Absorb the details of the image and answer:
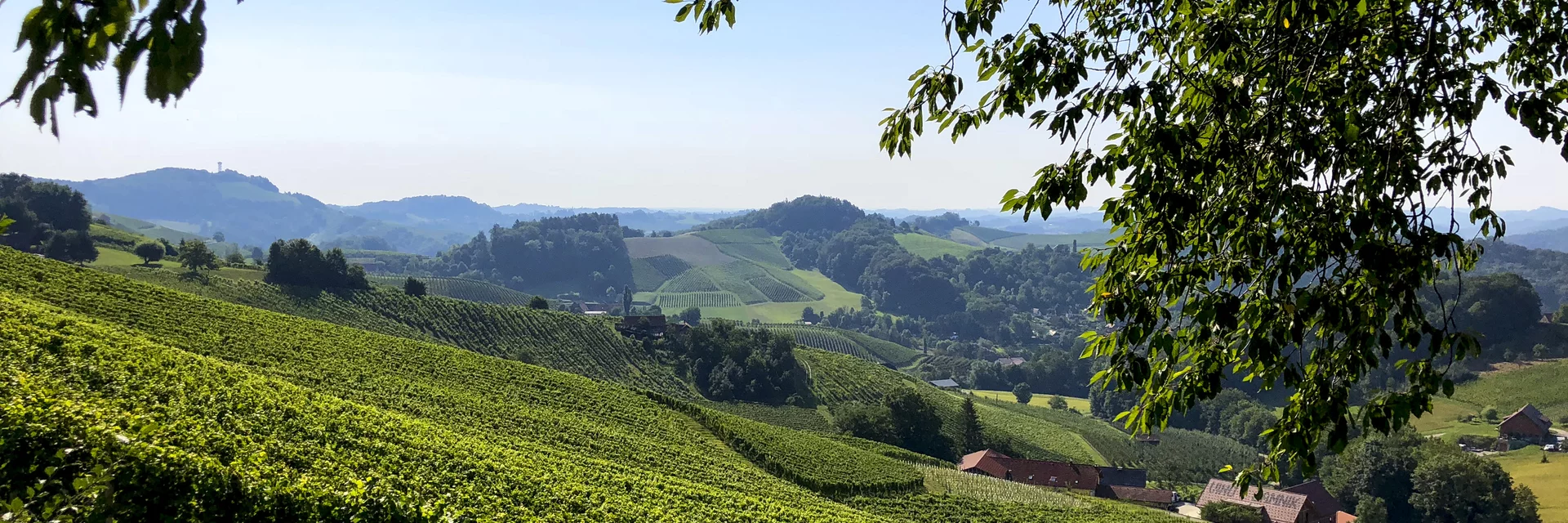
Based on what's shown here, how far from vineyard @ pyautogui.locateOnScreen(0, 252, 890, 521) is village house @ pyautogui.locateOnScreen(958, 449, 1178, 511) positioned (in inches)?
913

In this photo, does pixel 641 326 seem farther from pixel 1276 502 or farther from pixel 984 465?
pixel 1276 502

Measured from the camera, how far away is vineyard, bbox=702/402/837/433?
61.6 m

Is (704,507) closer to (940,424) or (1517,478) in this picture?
(940,424)

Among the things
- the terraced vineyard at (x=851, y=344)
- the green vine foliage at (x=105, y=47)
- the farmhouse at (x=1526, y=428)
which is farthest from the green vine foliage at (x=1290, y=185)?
the terraced vineyard at (x=851, y=344)

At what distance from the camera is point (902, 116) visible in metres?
5.23

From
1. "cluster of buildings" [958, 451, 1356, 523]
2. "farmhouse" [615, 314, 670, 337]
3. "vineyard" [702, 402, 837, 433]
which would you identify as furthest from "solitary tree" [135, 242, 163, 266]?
"cluster of buildings" [958, 451, 1356, 523]

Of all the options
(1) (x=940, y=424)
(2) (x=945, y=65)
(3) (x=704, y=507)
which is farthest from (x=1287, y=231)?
(1) (x=940, y=424)

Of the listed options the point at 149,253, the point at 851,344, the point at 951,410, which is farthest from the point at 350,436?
the point at 851,344

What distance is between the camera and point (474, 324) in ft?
213

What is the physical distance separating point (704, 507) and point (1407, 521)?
168ft

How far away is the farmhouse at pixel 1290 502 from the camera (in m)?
45.1

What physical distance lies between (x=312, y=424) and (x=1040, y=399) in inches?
4186

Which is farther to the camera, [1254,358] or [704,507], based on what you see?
[704,507]

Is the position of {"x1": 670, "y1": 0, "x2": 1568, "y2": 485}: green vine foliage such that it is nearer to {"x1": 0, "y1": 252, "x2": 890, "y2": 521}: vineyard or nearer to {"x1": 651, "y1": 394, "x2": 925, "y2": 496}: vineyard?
{"x1": 0, "y1": 252, "x2": 890, "y2": 521}: vineyard
